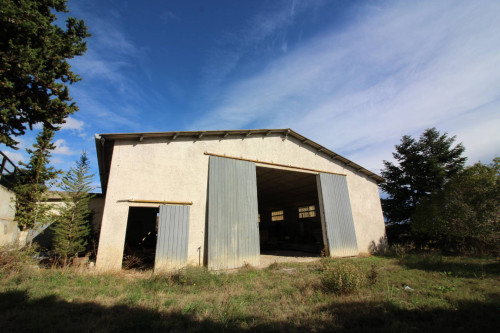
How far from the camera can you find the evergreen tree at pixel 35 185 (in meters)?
10.3

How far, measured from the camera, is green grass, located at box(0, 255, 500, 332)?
4262 mm

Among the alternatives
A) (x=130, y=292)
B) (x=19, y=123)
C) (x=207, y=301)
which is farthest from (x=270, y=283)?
(x=19, y=123)

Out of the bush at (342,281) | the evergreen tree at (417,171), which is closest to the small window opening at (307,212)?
the evergreen tree at (417,171)

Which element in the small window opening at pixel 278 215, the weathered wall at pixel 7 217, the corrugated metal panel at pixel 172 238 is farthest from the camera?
the small window opening at pixel 278 215

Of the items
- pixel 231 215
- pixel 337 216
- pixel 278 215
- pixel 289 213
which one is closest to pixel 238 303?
pixel 231 215

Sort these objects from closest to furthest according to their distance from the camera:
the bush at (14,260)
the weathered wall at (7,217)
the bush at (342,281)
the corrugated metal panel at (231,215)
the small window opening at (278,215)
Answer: the bush at (342,281) < the bush at (14,260) < the weathered wall at (7,217) < the corrugated metal panel at (231,215) < the small window opening at (278,215)

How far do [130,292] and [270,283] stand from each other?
4.11 metres

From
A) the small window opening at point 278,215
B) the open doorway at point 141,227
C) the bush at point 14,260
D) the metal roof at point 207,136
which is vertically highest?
the metal roof at point 207,136

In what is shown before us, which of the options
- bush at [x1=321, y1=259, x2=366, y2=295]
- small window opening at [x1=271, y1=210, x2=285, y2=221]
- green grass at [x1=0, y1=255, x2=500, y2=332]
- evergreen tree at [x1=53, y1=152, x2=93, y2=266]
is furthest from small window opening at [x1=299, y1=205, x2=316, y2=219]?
evergreen tree at [x1=53, y1=152, x2=93, y2=266]

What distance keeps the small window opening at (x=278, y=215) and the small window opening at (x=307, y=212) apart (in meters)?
2.79

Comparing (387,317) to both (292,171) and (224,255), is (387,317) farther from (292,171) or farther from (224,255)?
(292,171)

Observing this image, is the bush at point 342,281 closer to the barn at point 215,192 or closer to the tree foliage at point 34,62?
the barn at point 215,192

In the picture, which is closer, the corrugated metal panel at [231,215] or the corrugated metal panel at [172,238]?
the corrugated metal panel at [172,238]

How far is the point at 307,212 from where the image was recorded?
22.6 m
